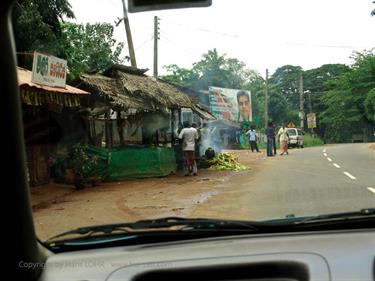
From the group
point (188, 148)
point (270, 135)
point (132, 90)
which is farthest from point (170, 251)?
point (270, 135)

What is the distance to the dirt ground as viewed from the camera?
28.0 feet

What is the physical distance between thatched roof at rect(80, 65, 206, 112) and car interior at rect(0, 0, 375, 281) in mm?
12395

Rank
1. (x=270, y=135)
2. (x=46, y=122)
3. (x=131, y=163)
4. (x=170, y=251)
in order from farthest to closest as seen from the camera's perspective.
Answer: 1. (x=270, y=135)
2. (x=131, y=163)
3. (x=46, y=122)
4. (x=170, y=251)

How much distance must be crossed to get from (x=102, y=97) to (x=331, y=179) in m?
6.68

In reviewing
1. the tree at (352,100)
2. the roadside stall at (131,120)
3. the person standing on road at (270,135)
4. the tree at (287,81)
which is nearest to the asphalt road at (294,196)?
the roadside stall at (131,120)

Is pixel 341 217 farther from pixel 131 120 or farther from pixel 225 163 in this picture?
pixel 225 163

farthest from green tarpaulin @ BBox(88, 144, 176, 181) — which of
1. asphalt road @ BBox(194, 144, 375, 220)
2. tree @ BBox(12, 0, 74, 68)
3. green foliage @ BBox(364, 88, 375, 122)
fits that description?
green foliage @ BBox(364, 88, 375, 122)

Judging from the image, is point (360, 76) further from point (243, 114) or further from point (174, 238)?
point (174, 238)

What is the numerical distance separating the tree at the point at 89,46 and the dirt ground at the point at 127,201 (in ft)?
19.0

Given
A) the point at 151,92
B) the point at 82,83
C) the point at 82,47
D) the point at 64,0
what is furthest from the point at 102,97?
the point at 82,47

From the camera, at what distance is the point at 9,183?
8.79ft

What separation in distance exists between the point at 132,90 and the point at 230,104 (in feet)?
84.7

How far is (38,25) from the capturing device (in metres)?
14.6

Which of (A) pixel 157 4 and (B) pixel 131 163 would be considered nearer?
(A) pixel 157 4
